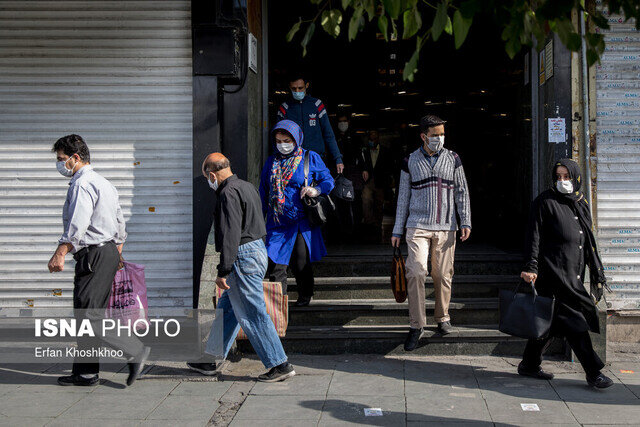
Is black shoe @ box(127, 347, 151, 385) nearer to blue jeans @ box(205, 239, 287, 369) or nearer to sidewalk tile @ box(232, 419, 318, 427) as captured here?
blue jeans @ box(205, 239, 287, 369)

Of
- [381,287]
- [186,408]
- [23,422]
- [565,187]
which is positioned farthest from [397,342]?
[23,422]

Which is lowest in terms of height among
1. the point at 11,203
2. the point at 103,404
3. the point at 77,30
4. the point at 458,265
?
the point at 103,404

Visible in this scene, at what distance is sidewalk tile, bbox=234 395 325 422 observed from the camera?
494cm

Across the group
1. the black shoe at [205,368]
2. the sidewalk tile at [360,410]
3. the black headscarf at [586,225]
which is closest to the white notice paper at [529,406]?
the sidewalk tile at [360,410]

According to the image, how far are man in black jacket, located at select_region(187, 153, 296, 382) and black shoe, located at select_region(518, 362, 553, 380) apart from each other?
1921 mm

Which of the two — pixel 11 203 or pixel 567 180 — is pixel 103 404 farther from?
pixel 567 180

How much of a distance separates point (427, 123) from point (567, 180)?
56.3 inches

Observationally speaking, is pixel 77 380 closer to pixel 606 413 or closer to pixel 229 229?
pixel 229 229

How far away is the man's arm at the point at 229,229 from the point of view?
5.43 meters

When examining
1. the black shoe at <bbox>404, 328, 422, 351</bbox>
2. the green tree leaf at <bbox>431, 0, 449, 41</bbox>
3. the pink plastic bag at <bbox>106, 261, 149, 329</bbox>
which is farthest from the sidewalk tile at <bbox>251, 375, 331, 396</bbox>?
the green tree leaf at <bbox>431, 0, 449, 41</bbox>

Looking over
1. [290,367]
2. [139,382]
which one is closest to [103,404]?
[139,382]

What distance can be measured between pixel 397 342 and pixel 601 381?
6.07ft

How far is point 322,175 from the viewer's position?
23.0 feet

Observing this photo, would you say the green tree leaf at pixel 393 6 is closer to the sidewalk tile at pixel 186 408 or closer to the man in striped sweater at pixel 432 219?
the sidewalk tile at pixel 186 408
